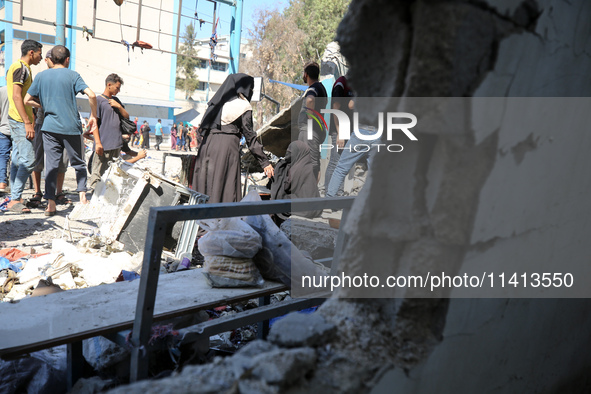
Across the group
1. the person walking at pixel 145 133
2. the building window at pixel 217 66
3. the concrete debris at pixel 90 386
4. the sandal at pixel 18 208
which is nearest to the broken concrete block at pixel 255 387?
the concrete debris at pixel 90 386

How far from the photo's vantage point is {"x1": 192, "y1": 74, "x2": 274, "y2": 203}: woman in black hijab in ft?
15.8

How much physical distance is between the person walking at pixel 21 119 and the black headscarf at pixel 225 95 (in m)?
2.17

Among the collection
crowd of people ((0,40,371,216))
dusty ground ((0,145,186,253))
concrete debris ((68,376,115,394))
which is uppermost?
crowd of people ((0,40,371,216))

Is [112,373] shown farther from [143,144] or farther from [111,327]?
[143,144]

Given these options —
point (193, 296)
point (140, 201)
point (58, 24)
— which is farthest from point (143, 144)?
point (193, 296)

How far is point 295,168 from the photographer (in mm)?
5488

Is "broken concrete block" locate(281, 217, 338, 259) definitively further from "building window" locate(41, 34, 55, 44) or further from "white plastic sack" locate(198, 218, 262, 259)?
"building window" locate(41, 34, 55, 44)

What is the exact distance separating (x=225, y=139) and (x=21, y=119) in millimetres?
2690

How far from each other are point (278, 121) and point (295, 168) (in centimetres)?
142

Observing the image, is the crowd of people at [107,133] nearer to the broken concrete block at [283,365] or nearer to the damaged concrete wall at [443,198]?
the damaged concrete wall at [443,198]

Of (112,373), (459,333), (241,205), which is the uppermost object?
(241,205)

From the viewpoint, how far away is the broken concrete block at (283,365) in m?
1.14

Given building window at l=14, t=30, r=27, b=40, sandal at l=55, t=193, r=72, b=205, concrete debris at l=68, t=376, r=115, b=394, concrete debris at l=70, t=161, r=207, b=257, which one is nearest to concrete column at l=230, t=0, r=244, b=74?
sandal at l=55, t=193, r=72, b=205

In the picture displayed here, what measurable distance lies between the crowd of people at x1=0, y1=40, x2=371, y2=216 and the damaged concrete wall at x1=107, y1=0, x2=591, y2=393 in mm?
3432
